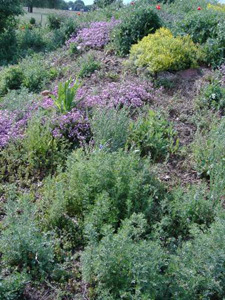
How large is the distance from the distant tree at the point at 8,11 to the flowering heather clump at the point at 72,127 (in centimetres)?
700

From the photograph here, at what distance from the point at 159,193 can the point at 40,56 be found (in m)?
5.85

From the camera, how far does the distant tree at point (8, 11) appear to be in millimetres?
10781

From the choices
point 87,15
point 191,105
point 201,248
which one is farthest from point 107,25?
point 201,248

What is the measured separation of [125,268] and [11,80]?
16.3 feet

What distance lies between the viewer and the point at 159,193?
13.2 ft

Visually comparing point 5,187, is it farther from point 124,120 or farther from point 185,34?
point 185,34

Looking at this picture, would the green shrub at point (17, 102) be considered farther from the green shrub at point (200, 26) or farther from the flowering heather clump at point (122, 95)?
the green shrub at point (200, 26)

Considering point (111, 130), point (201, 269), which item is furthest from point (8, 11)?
point (201, 269)

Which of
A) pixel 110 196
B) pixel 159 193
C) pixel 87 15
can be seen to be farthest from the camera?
pixel 87 15

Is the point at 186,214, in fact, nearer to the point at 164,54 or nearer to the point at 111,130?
the point at 111,130

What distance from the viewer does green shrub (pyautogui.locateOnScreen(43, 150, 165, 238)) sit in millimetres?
3525

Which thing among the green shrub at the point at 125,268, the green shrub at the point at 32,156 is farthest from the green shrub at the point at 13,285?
the green shrub at the point at 32,156

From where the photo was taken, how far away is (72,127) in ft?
16.4

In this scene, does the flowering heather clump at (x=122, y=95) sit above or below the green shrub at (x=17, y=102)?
above
